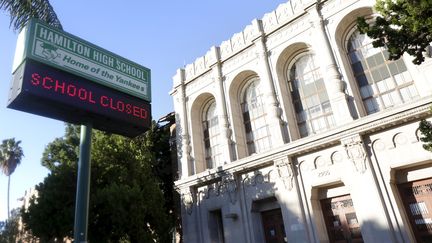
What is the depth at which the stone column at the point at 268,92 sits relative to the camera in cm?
1620

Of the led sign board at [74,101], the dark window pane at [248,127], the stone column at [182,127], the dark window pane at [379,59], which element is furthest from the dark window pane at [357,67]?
the stone column at [182,127]

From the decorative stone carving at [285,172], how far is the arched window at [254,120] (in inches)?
87.7

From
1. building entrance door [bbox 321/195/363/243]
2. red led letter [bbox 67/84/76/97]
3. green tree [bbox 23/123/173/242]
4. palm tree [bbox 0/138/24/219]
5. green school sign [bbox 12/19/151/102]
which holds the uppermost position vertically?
palm tree [bbox 0/138/24/219]

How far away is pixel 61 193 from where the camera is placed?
16.2 metres

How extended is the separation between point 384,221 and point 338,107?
5.00m

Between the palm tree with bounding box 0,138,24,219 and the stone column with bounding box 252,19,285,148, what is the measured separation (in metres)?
42.6

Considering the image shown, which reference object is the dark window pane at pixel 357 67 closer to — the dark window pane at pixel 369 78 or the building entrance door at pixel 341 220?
the dark window pane at pixel 369 78

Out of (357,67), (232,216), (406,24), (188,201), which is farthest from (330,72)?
(188,201)

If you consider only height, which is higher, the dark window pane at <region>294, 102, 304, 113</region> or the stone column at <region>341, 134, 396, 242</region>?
the dark window pane at <region>294, 102, 304, 113</region>

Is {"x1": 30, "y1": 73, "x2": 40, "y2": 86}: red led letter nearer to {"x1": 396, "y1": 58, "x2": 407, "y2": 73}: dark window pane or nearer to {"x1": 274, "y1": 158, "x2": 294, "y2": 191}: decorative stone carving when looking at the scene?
{"x1": 274, "y1": 158, "x2": 294, "y2": 191}: decorative stone carving

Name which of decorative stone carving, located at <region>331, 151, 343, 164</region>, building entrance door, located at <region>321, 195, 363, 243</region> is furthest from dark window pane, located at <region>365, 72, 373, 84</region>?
building entrance door, located at <region>321, 195, 363, 243</region>

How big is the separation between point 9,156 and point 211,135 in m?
38.7

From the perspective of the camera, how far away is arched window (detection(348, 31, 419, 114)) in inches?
545

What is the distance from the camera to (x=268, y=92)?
1714cm
